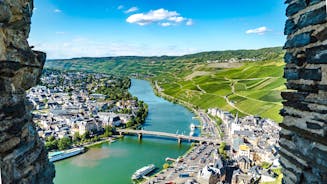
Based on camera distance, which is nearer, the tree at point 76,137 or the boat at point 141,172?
the boat at point 141,172

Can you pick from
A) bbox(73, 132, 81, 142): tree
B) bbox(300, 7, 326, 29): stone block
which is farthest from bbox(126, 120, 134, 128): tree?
bbox(300, 7, 326, 29): stone block

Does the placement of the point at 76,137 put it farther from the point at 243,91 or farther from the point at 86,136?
the point at 243,91

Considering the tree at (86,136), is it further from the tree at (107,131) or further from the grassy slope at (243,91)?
the grassy slope at (243,91)

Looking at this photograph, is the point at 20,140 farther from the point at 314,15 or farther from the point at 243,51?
the point at 243,51

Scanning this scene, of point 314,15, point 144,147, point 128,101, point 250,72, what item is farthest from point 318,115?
point 250,72

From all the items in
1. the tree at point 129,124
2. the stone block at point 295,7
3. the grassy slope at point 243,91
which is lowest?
the tree at point 129,124

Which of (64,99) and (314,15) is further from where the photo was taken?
(64,99)

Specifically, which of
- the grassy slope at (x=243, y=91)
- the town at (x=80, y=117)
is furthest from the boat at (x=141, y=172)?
the grassy slope at (x=243, y=91)
